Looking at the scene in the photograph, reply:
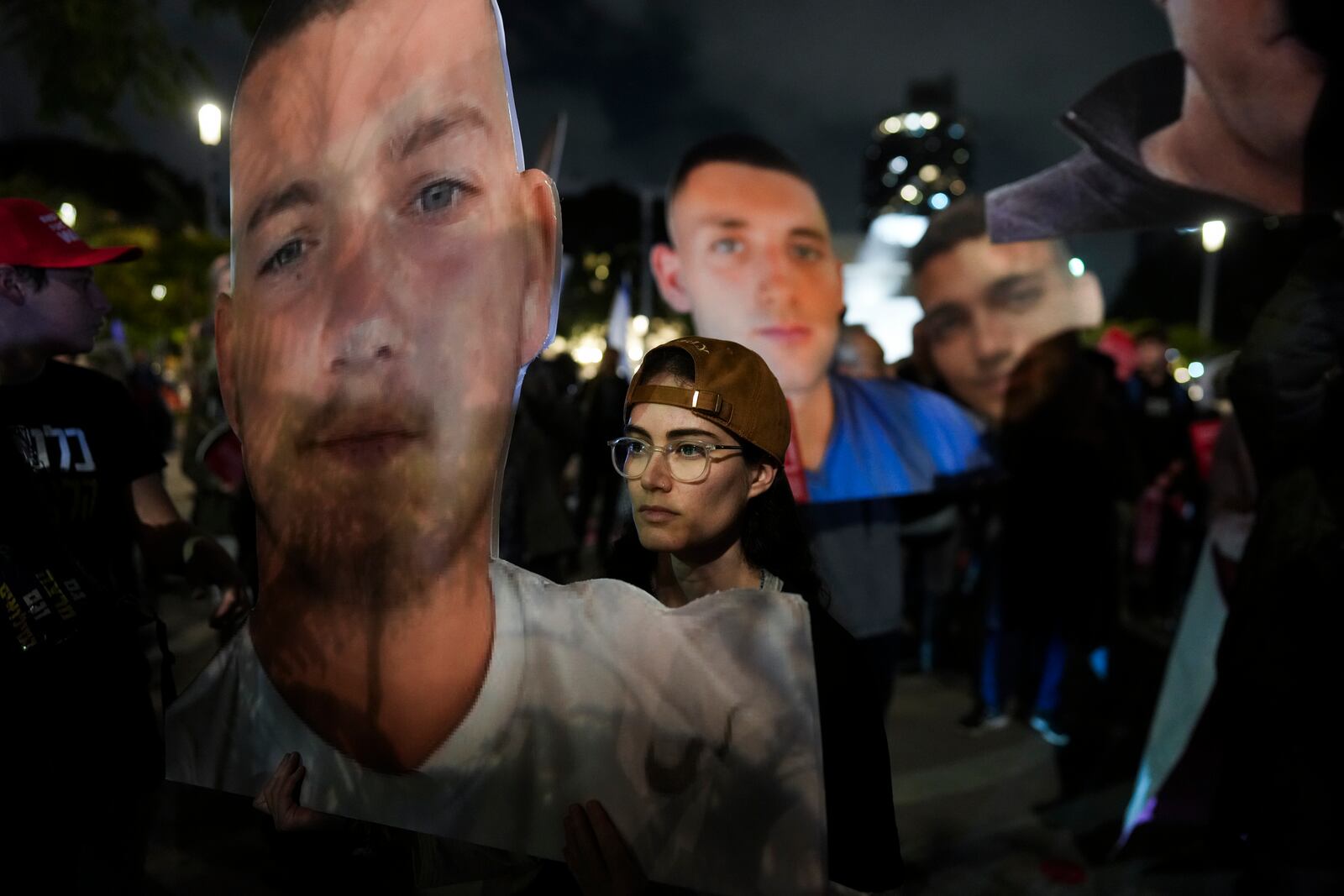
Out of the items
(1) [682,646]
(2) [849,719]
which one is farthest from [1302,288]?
(1) [682,646]

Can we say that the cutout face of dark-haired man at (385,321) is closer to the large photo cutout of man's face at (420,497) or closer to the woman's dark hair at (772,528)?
the large photo cutout of man's face at (420,497)

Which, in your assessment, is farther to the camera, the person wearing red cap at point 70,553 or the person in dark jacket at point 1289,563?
the person in dark jacket at point 1289,563

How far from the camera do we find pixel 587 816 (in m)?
1.63

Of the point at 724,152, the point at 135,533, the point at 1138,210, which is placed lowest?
the point at 135,533

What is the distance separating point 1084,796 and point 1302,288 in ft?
6.93

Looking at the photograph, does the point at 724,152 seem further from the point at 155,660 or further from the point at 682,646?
the point at 155,660

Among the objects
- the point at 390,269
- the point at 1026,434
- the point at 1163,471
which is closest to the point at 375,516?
the point at 390,269

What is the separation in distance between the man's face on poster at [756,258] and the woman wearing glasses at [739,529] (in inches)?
21.6

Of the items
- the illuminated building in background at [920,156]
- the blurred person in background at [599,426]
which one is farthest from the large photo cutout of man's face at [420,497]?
the blurred person in background at [599,426]

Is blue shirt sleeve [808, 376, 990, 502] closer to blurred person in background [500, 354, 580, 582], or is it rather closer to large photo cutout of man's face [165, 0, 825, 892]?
large photo cutout of man's face [165, 0, 825, 892]

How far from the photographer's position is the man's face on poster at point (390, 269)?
5.70 ft

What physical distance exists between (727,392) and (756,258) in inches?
27.5

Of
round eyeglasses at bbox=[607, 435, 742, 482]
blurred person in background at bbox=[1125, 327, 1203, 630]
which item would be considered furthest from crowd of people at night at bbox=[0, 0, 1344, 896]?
blurred person in background at bbox=[1125, 327, 1203, 630]

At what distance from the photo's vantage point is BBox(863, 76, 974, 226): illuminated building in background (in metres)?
2.11
